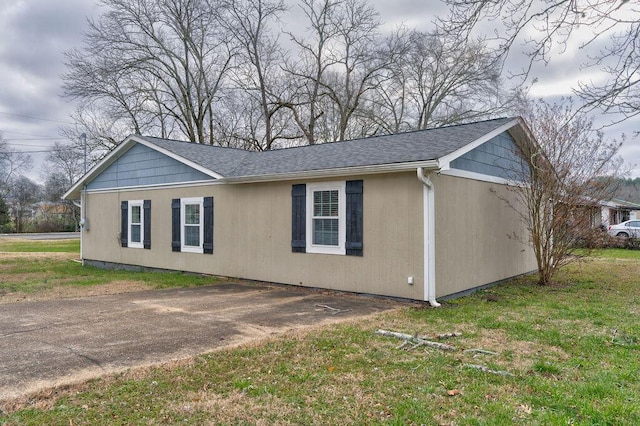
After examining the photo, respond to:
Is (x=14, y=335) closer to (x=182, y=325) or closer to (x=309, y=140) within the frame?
(x=182, y=325)

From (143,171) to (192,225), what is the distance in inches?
100

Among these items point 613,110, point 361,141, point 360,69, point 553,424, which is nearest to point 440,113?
point 360,69

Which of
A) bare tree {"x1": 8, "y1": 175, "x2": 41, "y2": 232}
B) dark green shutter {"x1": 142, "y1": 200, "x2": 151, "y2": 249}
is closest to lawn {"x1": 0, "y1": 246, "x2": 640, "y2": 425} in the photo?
dark green shutter {"x1": 142, "y1": 200, "x2": 151, "y2": 249}

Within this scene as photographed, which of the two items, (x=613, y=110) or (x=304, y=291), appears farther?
(x=304, y=291)

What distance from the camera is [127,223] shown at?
13.0 metres

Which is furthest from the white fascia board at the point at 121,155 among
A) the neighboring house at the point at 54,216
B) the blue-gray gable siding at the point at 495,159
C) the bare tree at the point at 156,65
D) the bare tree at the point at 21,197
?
the bare tree at the point at 21,197

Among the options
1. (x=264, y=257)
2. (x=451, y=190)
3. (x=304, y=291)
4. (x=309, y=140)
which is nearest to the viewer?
(x=451, y=190)

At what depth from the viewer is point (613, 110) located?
402 centimetres

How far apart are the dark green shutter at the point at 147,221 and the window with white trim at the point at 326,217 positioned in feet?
18.3

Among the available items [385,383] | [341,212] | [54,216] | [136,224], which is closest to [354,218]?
[341,212]

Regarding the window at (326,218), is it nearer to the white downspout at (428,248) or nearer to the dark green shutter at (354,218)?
the dark green shutter at (354,218)

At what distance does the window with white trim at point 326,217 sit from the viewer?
846cm

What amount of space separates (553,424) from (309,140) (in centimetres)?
2126

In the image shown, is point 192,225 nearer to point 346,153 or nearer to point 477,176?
point 346,153
